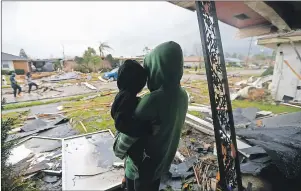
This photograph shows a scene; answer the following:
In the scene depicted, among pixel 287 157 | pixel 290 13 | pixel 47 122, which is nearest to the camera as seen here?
pixel 287 157

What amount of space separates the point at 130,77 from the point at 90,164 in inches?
103

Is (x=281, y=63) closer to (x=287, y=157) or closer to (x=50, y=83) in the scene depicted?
(x=287, y=157)

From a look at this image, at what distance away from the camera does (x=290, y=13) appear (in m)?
2.66

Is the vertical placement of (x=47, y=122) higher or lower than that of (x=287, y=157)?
lower

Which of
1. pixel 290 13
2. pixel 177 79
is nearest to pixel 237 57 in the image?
pixel 290 13

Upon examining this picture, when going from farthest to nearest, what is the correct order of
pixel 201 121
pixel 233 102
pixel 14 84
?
pixel 233 102
pixel 14 84
pixel 201 121

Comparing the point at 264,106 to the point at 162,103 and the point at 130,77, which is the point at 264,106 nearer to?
the point at 162,103

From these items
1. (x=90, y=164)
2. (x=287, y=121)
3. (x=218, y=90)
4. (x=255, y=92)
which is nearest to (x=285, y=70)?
(x=255, y=92)

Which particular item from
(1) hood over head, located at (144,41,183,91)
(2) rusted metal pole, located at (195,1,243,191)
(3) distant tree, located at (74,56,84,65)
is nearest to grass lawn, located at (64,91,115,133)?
(3) distant tree, located at (74,56,84,65)

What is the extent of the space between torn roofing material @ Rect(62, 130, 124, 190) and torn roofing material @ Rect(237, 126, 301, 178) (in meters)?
1.89

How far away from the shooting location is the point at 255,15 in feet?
9.46

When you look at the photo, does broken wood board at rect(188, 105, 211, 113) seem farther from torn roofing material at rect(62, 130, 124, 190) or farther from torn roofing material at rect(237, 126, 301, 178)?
torn roofing material at rect(237, 126, 301, 178)

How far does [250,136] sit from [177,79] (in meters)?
1.96

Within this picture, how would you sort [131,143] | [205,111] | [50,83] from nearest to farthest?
[131,143] < [205,111] < [50,83]
